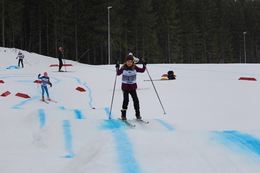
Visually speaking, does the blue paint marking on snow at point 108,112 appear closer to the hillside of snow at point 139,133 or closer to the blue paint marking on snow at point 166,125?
the hillside of snow at point 139,133

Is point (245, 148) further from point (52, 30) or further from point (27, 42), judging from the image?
point (27, 42)

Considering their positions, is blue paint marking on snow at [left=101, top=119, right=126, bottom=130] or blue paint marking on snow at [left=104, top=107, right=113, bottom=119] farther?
blue paint marking on snow at [left=104, top=107, right=113, bottom=119]

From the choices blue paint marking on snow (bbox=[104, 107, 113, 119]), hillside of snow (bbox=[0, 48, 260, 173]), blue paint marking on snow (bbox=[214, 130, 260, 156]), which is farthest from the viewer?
blue paint marking on snow (bbox=[104, 107, 113, 119])

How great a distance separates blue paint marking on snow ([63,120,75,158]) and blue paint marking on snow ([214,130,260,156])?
3128 mm

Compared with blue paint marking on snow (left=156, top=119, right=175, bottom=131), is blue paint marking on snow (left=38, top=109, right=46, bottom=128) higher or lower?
higher

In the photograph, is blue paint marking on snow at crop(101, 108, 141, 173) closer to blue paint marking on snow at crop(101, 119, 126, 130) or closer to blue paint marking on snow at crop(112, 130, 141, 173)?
blue paint marking on snow at crop(112, 130, 141, 173)

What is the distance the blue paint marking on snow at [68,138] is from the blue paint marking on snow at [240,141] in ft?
10.3

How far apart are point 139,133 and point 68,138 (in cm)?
213

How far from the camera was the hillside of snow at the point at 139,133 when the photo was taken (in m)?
7.31

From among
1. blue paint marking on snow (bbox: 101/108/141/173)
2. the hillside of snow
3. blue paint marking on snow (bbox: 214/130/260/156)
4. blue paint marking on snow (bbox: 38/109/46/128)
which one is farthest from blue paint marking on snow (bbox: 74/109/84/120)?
blue paint marking on snow (bbox: 214/130/260/156)

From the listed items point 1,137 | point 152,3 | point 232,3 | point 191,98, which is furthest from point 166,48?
point 1,137

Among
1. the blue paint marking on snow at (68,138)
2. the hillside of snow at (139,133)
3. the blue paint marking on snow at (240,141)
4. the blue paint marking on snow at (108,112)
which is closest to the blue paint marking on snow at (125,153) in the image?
the hillside of snow at (139,133)

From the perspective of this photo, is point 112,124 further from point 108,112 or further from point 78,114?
point 108,112

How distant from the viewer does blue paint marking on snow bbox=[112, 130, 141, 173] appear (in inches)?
274
